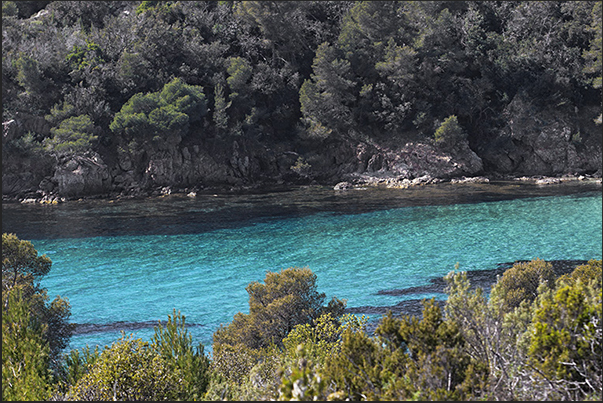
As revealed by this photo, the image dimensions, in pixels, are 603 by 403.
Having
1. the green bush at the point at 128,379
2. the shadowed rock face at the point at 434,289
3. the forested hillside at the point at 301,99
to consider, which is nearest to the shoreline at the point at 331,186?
the forested hillside at the point at 301,99

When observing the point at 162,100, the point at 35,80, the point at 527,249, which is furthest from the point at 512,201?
the point at 35,80

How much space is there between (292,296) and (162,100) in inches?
1144

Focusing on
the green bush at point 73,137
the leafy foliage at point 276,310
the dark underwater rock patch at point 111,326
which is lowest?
the dark underwater rock patch at point 111,326

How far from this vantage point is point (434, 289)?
16.9 meters

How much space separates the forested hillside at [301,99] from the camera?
38406 millimetres

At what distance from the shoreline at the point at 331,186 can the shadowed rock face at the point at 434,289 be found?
19357 mm

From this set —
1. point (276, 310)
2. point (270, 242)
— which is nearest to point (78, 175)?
point (270, 242)

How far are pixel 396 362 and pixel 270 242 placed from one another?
701 inches

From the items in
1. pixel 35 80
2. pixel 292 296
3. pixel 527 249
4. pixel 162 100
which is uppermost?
pixel 35 80

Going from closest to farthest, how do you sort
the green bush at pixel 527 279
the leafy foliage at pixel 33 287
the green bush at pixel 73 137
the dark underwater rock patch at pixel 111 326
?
the leafy foliage at pixel 33 287 → the green bush at pixel 527 279 → the dark underwater rock patch at pixel 111 326 → the green bush at pixel 73 137

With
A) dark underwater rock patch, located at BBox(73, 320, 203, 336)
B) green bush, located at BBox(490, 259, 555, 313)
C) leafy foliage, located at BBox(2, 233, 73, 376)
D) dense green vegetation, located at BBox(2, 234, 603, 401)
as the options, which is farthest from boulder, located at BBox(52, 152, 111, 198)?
green bush, located at BBox(490, 259, 555, 313)

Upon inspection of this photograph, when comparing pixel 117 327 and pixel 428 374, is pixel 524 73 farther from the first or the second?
pixel 428 374

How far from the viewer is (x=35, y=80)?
38750mm

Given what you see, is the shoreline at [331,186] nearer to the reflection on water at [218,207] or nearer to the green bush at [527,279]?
the reflection on water at [218,207]
